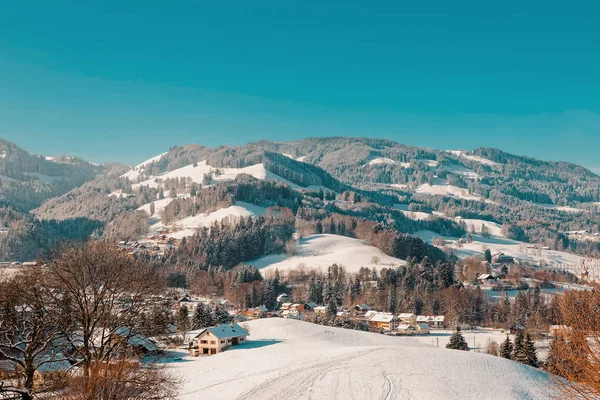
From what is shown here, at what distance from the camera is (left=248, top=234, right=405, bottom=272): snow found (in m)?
128

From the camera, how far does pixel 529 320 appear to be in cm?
7562

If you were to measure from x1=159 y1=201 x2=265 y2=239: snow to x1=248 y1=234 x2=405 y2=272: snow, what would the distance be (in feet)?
107

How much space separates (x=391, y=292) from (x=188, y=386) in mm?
65628

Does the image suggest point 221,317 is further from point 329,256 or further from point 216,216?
point 216,216

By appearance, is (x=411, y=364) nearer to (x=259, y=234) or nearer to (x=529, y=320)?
(x=529, y=320)

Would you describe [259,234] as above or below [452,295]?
above

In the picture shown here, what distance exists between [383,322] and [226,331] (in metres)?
37.4

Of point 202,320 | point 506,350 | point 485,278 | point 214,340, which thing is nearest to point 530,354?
point 506,350

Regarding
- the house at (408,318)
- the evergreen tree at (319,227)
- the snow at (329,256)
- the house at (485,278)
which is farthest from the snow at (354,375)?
the evergreen tree at (319,227)

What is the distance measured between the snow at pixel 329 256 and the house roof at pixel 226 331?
70.0m

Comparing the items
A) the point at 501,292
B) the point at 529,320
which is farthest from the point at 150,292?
the point at 501,292

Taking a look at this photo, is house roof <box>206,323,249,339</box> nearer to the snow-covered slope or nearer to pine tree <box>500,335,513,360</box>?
pine tree <box>500,335,513,360</box>

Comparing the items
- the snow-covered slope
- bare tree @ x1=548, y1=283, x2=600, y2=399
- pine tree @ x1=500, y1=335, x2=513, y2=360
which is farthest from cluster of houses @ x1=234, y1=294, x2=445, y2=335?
the snow-covered slope

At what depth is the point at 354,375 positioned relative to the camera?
1363 inches
